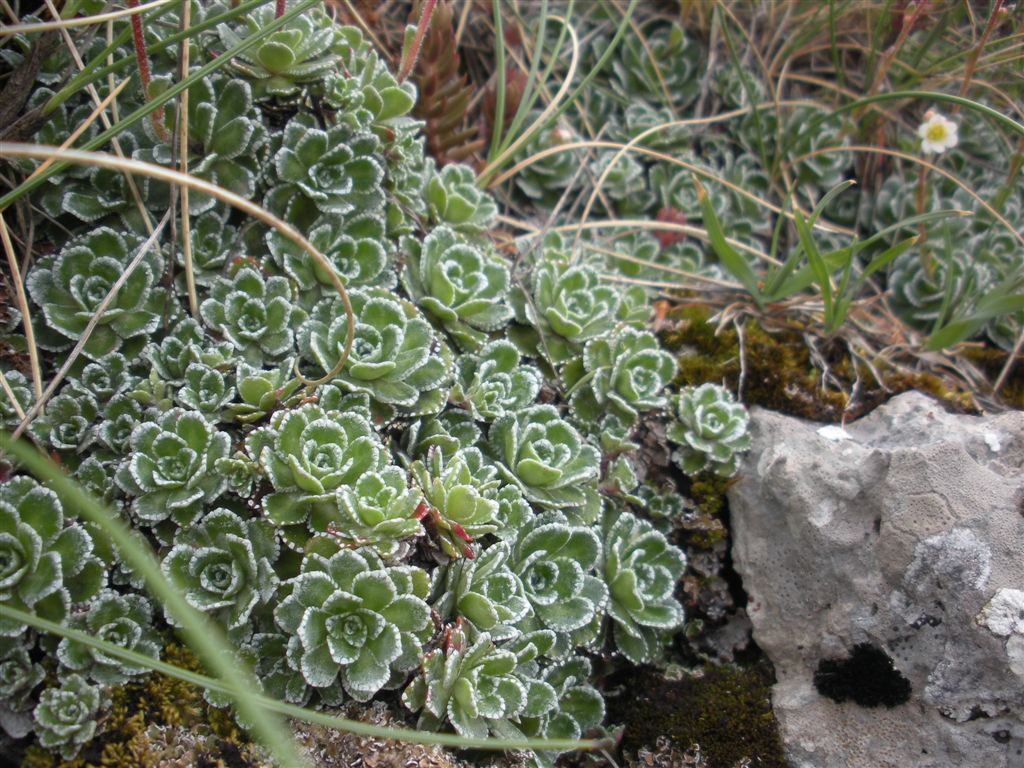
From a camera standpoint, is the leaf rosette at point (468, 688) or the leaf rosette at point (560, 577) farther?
the leaf rosette at point (560, 577)

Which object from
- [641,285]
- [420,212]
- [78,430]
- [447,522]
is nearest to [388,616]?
[447,522]

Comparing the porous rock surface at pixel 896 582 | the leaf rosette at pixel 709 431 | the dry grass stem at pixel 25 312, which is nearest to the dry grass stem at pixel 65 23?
the dry grass stem at pixel 25 312

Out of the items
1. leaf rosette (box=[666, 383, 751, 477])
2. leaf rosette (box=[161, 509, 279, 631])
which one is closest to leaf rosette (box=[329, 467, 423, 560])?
leaf rosette (box=[161, 509, 279, 631])

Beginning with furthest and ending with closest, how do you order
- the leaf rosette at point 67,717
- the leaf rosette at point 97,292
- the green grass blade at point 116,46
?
1. the leaf rosette at point 97,292
2. the green grass blade at point 116,46
3. the leaf rosette at point 67,717

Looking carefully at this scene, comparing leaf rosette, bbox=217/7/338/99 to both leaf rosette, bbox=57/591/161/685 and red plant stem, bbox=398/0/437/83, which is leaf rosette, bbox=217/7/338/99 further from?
leaf rosette, bbox=57/591/161/685

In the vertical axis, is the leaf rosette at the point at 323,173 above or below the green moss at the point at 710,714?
above

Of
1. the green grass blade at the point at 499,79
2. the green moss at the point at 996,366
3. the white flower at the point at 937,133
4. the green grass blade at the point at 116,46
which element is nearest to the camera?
the green grass blade at the point at 116,46

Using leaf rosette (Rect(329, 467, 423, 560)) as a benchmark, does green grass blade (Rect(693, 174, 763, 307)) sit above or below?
above

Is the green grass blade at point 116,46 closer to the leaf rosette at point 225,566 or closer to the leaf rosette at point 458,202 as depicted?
the leaf rosette at point 458,202
